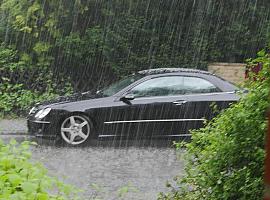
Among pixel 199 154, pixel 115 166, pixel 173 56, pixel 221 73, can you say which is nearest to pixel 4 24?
pixel 173 56

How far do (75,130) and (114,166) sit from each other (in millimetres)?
1909

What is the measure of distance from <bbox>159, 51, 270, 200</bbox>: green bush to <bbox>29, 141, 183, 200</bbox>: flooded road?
89.0 inches

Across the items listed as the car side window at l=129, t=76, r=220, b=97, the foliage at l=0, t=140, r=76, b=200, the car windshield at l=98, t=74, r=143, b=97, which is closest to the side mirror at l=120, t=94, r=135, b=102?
the car side window at l=129, t=76, r=220, b=97

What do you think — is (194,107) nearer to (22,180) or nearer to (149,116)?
(149,116)

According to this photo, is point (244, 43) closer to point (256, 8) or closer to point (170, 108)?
point (256, 8)

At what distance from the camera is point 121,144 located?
10.3 m

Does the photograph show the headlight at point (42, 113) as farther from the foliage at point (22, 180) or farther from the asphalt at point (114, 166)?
the foliage at point (22, 180)

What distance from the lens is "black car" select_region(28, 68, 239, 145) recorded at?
395 inches

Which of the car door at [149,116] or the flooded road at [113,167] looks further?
the car door at [149,116]

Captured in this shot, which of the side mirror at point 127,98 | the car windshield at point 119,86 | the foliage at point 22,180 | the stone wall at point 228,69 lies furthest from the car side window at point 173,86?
the foliage at point 22,180

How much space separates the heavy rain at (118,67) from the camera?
33.0 ft

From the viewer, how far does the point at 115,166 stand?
8.38 metres

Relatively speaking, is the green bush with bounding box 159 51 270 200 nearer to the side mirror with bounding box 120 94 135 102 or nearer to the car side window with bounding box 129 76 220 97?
the side mirror with bounding box 120 94 135 102

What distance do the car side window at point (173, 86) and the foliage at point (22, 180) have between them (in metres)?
6.56
